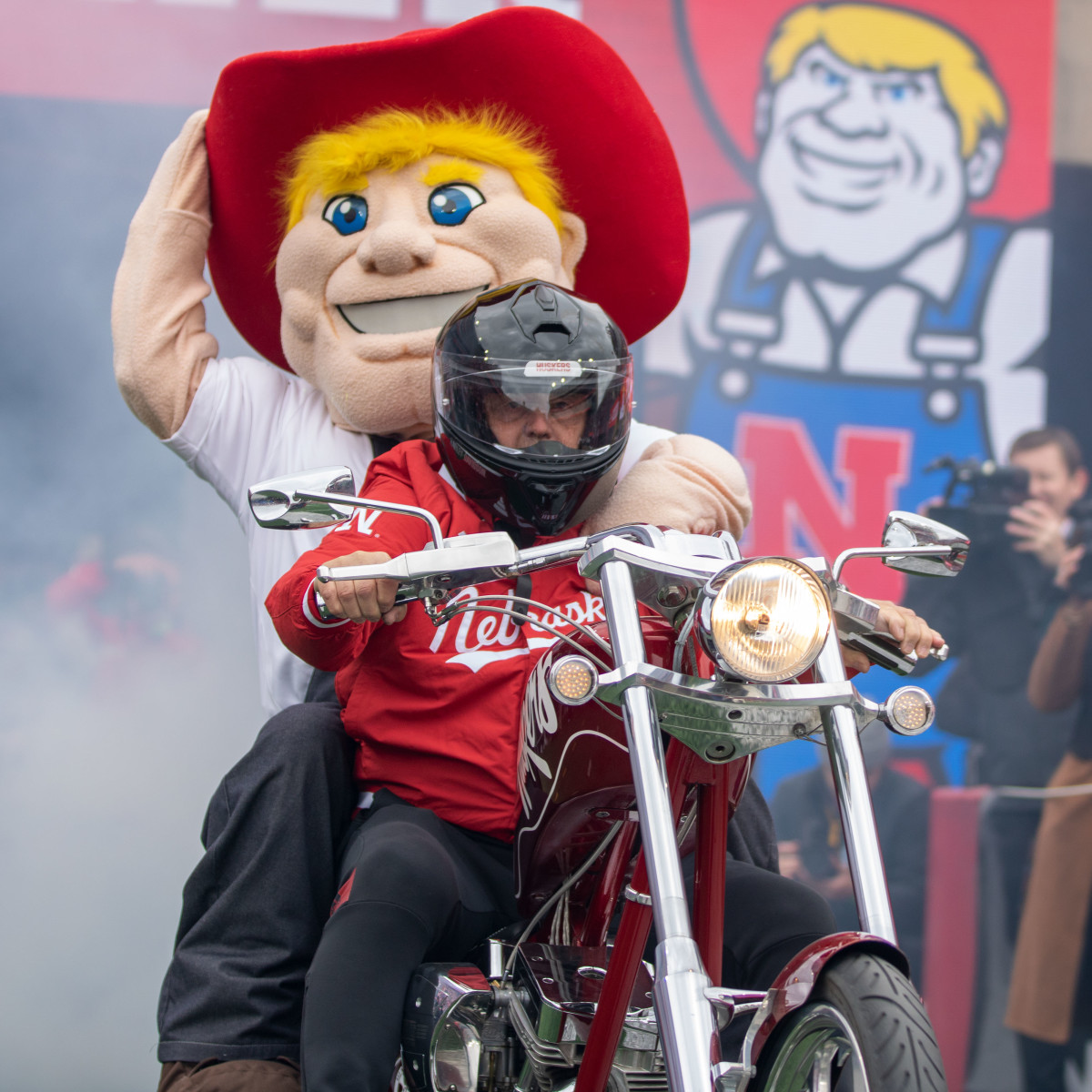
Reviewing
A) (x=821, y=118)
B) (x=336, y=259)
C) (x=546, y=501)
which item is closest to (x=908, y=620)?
(x=546, y=501)

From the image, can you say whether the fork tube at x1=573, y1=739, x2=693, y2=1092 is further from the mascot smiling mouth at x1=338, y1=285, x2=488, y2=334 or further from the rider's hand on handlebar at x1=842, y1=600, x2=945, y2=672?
the mascot smiling mouth at x1=338, y1=285, x2=488, y2=334

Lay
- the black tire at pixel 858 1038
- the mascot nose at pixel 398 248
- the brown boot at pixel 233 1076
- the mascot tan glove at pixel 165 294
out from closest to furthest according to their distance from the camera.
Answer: the black tire at pixel 858 1038 < the brown boot at pixel 233 1076 < the mascot nose at pixel 398 248 < the mascot tan glove at pixel 165 294

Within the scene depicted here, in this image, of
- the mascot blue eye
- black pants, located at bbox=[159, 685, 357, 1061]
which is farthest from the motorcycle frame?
the mascot blue eye

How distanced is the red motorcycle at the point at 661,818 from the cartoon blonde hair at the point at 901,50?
2241 millimetres

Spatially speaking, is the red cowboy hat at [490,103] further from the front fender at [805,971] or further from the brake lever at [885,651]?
the front fender at [805,971]

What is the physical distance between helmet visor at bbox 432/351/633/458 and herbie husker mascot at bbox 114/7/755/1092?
341 mm

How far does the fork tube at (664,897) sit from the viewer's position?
0.93 meters

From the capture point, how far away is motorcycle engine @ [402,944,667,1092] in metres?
1.21

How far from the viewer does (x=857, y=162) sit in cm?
312

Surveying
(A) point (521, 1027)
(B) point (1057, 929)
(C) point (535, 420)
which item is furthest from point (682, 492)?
(B) point (1057, 929)

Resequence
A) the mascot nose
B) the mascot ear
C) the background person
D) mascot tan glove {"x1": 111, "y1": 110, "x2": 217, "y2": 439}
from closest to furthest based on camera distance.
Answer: the mascot nose → mascot tan glove {"x1": 111, "y1": 110, "x2": 217, "y2": 439} → the mascot ear → the background person

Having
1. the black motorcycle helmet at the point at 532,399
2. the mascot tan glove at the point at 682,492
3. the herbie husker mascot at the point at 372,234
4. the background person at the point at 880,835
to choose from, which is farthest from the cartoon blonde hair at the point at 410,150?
the background person at the point at 880,835

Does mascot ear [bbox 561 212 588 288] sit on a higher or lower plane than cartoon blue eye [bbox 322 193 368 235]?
lower

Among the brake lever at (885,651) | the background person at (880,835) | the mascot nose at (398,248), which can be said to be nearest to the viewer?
the brake lever at (885,651)
